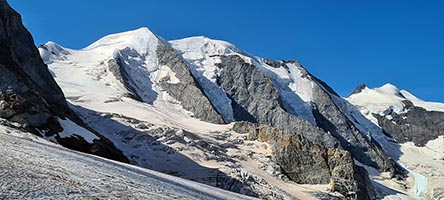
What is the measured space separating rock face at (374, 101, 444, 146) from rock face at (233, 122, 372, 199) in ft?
327

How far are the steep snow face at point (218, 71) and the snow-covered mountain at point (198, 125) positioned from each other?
0.48 m

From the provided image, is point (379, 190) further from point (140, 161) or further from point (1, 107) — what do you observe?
point (1, 107)

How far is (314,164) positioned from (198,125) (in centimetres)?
2957

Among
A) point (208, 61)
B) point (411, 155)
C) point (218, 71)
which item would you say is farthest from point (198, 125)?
point (411, 155)

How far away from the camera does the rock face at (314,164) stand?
80188 millimetres

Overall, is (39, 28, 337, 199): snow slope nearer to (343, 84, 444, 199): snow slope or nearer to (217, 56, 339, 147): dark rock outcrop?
(217, 56, 339, 147): dark rock outcrop

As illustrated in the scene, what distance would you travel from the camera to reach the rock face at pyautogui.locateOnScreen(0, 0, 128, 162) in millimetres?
48969

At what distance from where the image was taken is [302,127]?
5217 inches

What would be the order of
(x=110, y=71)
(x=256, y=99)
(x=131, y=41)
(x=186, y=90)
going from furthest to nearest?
(x=131, y=41) → (x=256, y=99) → (x=110, y=71) → (x=186, y=90)

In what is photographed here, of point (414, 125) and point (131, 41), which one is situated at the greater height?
point (414, 125)

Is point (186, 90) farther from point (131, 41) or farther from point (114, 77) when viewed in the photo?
point (131, 41)

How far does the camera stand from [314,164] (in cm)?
8331

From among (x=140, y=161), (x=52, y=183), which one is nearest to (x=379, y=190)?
(x=140, y=161)

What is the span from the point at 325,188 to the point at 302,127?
182ft
